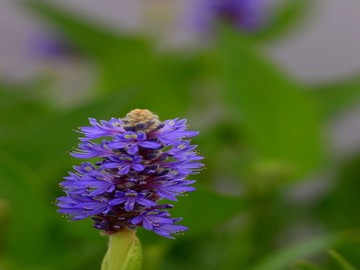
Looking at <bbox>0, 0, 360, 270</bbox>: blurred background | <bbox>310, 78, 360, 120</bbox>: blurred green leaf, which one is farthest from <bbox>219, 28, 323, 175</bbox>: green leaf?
<bbox>310, 78, 360, 120</bbox>: blurred green leaf

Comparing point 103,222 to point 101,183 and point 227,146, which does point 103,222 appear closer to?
point 101,183

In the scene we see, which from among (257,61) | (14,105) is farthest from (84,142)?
(14,105)

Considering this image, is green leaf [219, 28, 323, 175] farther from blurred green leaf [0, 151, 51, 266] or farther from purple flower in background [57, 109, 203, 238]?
purple flower in background [57, 109, 203, 238]

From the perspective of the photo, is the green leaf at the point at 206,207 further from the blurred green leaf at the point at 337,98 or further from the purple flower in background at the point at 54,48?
the purple flower in background at the point at 54,48

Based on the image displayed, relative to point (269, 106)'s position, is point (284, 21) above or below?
above

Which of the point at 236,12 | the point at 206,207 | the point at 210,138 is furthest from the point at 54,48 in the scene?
the point at 206,207

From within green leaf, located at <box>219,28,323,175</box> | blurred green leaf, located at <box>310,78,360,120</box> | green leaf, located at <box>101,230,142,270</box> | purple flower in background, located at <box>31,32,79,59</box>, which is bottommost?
green leaf, located at <box>101,230,142,270</box>

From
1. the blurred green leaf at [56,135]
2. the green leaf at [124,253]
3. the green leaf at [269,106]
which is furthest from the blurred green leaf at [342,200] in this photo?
the green leaf at [124,253]

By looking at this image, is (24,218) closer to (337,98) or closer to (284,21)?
(337,98)

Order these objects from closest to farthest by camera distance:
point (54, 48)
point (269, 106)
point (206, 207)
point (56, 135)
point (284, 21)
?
1. point (206, 207)
2. point (56, 135)
3. point (269, 106)
4. point (284, 21)
5. point (54, 48)
